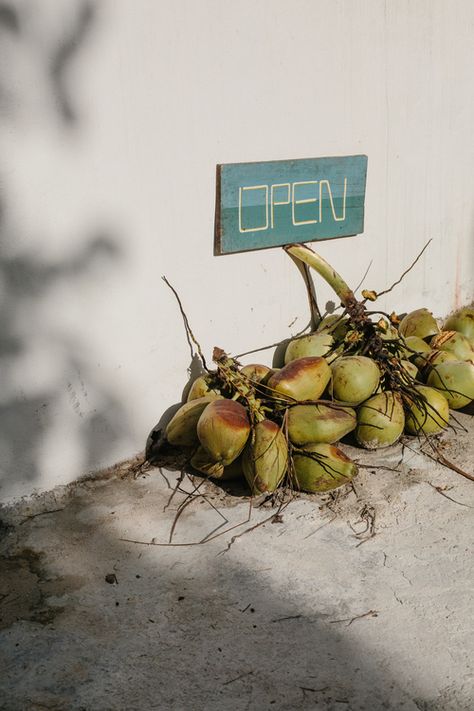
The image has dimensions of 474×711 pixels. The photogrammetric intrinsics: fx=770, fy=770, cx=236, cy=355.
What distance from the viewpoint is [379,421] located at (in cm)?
318

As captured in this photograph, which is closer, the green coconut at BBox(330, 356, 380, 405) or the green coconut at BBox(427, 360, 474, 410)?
the green coconut at BBox(330, 356, 380, 405)

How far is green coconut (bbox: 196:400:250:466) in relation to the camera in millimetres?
2732

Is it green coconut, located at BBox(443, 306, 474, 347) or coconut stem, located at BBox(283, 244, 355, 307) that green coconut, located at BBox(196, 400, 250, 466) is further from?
green coconut, located at BBox(443, 306, 474, 347)

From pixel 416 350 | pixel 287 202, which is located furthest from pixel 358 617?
pixel 287 202

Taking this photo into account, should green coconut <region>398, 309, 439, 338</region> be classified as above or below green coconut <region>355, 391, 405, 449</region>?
above

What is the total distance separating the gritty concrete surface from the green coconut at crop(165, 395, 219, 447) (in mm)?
169

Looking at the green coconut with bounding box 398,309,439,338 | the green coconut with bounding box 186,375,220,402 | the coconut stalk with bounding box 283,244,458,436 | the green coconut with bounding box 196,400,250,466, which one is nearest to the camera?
the green coconut with bounding box 196,400,250,466

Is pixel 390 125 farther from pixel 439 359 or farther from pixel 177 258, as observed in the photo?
pixel 177 258

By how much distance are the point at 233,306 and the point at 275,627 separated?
1.60 m

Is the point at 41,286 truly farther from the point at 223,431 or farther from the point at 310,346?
the point at 310,346

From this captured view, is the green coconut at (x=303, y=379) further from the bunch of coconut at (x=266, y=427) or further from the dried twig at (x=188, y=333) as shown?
the dried twig at (x=188, y=333)

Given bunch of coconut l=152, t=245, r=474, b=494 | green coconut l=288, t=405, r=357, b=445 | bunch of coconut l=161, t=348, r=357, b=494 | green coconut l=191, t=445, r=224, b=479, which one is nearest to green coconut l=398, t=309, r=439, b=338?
bunch of coconut l=152, t=245, r=474, b=494

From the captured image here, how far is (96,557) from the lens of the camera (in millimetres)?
2578

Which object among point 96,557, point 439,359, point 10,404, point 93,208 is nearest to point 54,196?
point 93,208
